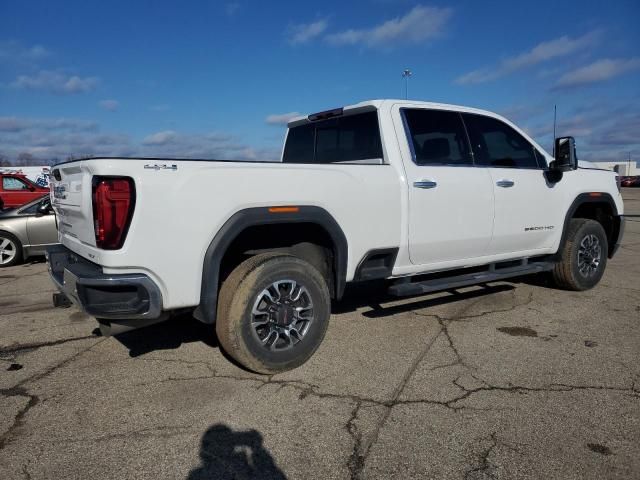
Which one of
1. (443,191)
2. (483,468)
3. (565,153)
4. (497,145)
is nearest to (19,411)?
(483,468)

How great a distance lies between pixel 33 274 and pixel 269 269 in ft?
20.6

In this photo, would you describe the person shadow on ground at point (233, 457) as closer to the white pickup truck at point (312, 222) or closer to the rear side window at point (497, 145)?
the white pickup truck at point (312, 222)

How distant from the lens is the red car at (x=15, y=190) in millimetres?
15188

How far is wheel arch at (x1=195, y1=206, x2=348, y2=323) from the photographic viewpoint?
10.8 ft

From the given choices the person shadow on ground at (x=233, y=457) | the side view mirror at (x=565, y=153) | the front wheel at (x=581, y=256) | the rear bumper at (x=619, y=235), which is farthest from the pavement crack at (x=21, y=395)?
the rear bumper at (x=619, y=235)

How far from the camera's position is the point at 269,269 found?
352cm

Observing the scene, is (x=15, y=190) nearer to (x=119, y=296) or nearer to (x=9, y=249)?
(x=9, y=249)

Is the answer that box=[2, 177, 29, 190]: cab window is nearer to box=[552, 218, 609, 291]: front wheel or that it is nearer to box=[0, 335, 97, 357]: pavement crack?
box=[0, 335, 97, 357]: pavement crack

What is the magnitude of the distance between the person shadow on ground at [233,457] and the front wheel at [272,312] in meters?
0.67

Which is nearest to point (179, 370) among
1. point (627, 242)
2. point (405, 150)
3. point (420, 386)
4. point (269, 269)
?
point (269, 269)

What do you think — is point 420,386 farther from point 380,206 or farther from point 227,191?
point 227,191

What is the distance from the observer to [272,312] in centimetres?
361

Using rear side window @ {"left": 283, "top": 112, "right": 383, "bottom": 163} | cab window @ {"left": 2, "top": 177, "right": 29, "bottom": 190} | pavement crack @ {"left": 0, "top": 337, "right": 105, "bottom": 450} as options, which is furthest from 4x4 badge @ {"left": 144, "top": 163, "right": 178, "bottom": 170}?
cab window @ {"left": 2, "top": 177, "right": 29, "bottom": 190}

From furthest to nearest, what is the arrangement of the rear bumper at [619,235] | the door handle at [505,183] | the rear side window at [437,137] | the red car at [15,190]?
the red car at [15,190] < the rear bumper at [619,235] < the door handle at [505,183] < the rear side window at [437,137]
